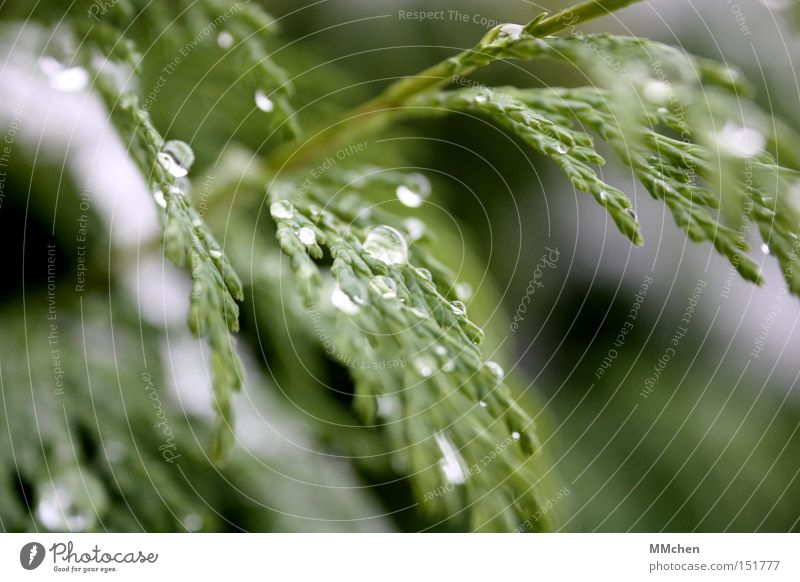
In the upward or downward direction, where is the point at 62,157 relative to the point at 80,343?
upward

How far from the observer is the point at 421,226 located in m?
0.54

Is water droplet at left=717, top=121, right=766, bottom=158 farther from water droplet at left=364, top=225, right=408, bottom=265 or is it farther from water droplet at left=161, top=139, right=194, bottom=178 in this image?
water droplet at left=161, top=139, right=194, bottom=178

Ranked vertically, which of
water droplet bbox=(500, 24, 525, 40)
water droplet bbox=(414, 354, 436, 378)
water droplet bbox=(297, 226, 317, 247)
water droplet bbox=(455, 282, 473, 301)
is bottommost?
water droplet bbox=(414, 354, 436, 378)

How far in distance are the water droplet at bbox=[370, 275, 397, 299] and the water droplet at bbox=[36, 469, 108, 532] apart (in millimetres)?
283

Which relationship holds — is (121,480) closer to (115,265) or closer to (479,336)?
(115,265)

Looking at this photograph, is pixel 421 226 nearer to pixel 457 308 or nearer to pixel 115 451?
pixel 457 308

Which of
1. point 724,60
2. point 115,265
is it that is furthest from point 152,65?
point 724,60

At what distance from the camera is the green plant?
40 cm

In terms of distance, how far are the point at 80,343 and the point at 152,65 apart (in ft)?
0.85

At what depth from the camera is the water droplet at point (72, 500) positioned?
19.6 inches

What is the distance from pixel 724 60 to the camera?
2.77 feet
